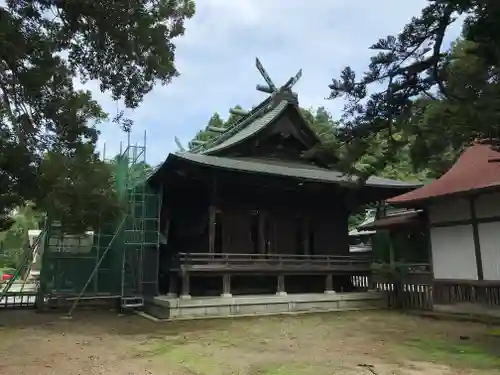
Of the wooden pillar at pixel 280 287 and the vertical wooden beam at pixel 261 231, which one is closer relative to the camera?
the wooden pillar at pixel 280 287

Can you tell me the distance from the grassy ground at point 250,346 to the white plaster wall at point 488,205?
9.88ft

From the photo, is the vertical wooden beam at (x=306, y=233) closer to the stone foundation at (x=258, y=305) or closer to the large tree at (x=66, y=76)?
the stone foundation at (x=258, y=305)

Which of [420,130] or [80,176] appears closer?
[420,130]

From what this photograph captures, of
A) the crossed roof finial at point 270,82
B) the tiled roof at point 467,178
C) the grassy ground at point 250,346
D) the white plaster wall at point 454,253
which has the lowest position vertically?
the grassy ground at point 250,346

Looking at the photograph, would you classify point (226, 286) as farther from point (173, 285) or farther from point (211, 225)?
point (211, 225)

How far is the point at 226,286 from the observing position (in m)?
12.8

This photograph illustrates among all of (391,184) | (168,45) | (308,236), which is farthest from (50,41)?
(391,184)

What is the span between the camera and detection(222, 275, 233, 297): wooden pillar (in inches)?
497

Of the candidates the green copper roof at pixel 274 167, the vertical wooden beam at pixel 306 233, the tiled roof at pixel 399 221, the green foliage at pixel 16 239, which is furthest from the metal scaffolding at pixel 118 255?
the green foliage at pixel 16 239

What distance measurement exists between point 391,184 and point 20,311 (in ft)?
42.7

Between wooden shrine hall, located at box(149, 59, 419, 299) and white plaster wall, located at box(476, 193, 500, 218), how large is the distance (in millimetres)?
3359

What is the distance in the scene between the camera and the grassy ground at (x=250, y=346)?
6.36m

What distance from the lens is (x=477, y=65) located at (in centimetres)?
711

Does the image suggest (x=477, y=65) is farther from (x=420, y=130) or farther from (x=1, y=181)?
(x=1, y=181)
